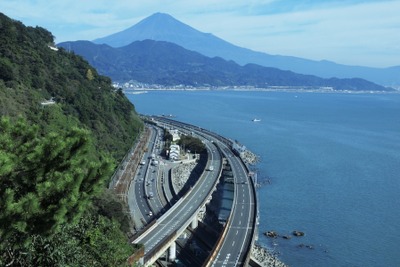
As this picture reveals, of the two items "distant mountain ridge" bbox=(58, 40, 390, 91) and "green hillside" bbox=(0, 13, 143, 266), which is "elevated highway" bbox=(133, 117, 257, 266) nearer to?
"green hillside" bbox=(0, 13, 143, 266)

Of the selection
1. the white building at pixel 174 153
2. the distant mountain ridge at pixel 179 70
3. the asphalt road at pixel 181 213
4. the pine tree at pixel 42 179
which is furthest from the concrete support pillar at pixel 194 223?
the distant mountain ridge at pixel 179 70

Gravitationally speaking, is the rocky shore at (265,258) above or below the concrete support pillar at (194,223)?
below

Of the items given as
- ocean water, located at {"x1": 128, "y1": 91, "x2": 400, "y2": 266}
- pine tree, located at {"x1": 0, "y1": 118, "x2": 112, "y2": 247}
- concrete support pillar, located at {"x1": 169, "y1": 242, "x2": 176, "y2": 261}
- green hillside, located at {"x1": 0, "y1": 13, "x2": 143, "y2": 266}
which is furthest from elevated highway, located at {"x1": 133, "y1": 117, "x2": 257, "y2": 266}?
pine tree, located at {"x1": 0, "y1": 118, "x2": 112, "y2": 247}

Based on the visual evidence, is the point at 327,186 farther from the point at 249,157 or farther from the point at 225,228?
the point at 225,228

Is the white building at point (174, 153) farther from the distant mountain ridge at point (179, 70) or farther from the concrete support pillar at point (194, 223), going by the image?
the distant mountain ridge at point (179, 70)

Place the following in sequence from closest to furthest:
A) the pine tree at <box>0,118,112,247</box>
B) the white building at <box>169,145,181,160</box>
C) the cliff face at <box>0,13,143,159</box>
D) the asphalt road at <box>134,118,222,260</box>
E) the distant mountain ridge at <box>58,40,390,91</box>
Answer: the pine tree at <box>0,118,112,247</box> → the asphalt road at <box>134,118,222,260</box> → the cliff face at <box>0,13,143,159</box> → the white building at <box>169,145,181,160</box> → the distant mountain ridge at <box>58,40,390,91</box>

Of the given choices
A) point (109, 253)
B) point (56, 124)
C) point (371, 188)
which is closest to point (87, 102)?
point (56, 124)
